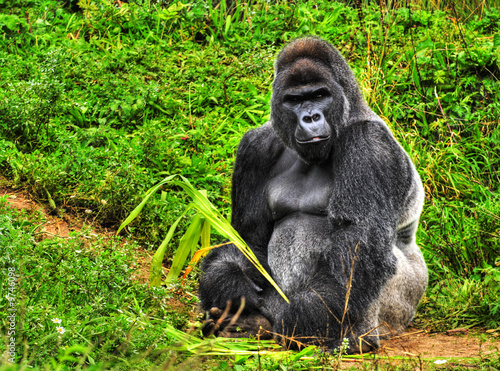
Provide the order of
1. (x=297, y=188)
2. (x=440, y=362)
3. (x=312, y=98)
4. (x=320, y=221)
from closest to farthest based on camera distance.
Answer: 1. (x=440, y=362)
2. (x=312, y=98)
3. (x=320, y=221)
4. (x=297, y=188)

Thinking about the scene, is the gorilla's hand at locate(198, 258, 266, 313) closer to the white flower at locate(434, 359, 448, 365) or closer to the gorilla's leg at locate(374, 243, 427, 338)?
the gorilla's leg at locate(374, 243, 427, 338)

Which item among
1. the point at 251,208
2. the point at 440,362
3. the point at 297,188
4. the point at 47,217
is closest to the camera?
the point at 440,362

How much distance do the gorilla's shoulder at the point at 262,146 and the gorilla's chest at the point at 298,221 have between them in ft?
0.54

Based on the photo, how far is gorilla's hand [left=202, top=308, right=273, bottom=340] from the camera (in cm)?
366

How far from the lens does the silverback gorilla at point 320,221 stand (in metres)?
3.44

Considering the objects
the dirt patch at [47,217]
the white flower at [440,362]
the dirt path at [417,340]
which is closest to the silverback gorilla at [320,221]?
the dirt path at [417,340]

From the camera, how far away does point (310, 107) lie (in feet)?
11.6

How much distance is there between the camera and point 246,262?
396 centimetres

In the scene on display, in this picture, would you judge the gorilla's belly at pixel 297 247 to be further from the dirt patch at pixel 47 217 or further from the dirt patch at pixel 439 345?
the dirt patch at pixel 47 217

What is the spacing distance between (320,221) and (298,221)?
142 mm

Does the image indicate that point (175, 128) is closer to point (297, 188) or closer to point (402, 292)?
point (297, 188)

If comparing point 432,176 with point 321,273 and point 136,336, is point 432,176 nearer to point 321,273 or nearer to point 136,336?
point 321,273

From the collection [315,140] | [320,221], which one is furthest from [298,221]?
[315,140]

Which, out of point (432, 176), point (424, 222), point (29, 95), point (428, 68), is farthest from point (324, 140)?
point (428, 68)
